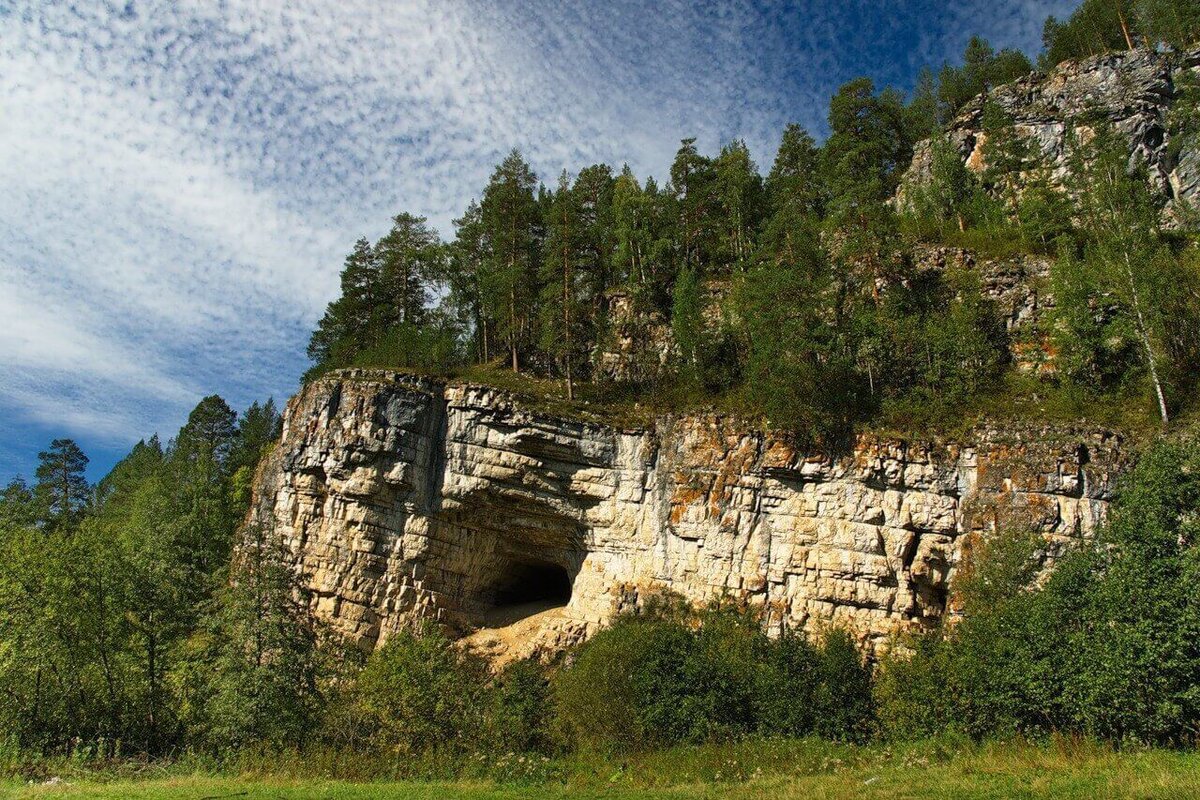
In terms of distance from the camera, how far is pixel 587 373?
117 ft

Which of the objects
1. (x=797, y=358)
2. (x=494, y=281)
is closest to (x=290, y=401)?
(x=494, y=281)

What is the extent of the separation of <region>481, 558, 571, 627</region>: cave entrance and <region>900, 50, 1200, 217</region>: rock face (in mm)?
35678

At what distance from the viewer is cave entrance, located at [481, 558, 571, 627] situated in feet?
106

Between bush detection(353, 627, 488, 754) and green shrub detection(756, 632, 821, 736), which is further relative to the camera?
green shrub detection(756, 632, 821, 736)

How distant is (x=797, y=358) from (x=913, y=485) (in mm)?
6964

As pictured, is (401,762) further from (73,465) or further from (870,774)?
(73,465)

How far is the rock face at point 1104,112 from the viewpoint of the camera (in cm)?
3838

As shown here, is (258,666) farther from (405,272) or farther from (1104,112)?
(1104,112)

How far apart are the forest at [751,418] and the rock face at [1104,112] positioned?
1415mm

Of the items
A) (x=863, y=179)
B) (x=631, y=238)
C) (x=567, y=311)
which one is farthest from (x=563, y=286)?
(x=863, y=179)

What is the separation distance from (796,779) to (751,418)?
16167mm

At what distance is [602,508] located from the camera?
30078 millimetres

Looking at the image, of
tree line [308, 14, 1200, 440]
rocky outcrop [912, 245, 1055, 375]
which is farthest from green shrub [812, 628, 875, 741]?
rocky outcrop [912, 245, 1055, 375]

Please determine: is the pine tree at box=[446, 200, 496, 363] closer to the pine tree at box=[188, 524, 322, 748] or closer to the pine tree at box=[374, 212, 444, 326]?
the pine tree at box=[374, 212, 444, 326]
